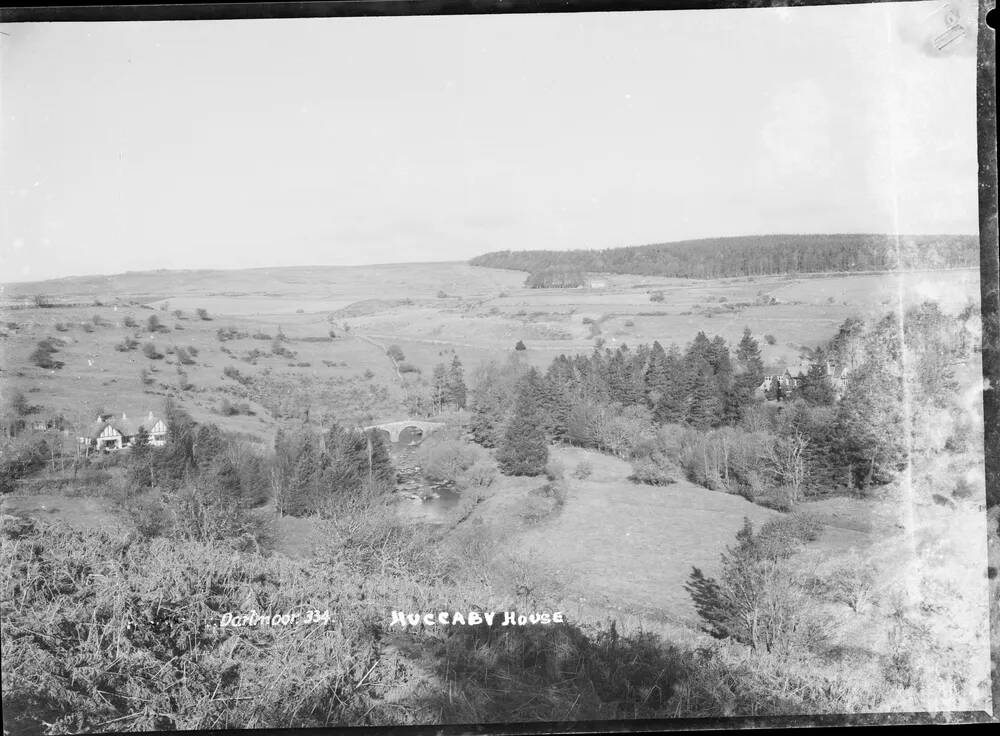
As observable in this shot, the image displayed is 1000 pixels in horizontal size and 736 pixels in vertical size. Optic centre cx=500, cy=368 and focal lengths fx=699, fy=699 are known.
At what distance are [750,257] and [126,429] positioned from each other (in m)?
2.61

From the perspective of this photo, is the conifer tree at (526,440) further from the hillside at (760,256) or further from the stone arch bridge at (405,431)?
the hillside at (760,256)

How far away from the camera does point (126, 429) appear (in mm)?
2809

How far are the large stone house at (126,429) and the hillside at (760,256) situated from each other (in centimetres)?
143

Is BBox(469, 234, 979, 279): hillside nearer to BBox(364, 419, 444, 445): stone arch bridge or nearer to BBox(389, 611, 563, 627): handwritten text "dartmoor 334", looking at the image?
BBox(364, 419, 444, 445): stone arch bridge

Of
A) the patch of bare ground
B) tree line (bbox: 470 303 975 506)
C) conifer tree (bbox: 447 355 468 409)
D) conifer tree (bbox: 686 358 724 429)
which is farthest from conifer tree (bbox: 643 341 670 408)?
the patch of bare ground

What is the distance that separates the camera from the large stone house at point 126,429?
281cm

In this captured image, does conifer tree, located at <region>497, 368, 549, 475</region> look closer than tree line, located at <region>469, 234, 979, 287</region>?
No

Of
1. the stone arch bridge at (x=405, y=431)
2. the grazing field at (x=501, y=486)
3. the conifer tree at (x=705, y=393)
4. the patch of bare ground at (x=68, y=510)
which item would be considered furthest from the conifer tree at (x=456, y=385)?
the patch of bare ground at (x=68, y=510)

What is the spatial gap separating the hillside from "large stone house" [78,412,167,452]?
143 centimetres

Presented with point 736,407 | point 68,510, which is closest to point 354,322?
point 68,510

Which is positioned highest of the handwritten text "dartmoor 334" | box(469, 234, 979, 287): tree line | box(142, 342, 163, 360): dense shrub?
box(469, 234, 979, 287): tree line

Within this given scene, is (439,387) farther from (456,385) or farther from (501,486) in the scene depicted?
(501,486)

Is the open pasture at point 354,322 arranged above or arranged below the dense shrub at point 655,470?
above

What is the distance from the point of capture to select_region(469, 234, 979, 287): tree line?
2729mm
